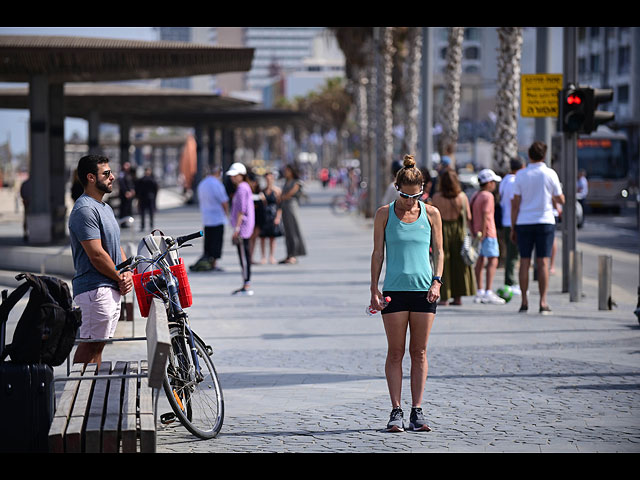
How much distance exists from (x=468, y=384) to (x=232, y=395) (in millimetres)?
1870

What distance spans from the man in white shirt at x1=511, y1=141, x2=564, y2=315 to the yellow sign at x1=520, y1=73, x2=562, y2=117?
2679mm

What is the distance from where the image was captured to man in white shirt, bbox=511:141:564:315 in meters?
12.9

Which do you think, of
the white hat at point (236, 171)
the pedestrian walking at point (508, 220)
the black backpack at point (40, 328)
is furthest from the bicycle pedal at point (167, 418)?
the white hat at point (236, 171)

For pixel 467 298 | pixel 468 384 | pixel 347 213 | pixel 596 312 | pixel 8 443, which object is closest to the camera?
pixel 8 443

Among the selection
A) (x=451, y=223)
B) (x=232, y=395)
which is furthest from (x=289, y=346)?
(x=451, y=223)

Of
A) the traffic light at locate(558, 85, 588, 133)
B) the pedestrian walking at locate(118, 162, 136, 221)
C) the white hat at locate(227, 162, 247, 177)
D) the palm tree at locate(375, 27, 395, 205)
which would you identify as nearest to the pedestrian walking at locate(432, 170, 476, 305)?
the traffic light at locate(558, 85, 588, 133)

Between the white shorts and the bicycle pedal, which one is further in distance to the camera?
the bicycle pedal

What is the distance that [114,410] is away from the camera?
19.9 ft

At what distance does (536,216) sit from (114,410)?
309 inches

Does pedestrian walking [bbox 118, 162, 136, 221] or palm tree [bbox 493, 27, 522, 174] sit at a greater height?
palm tree [bbox 493, 27, 522, 174]

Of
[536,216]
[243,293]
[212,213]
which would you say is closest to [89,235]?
[536,216]

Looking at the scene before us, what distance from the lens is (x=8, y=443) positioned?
588 cm

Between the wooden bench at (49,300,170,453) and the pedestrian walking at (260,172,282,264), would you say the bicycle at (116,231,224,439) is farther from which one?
the pedestrian walking at (260,172,282,264)
